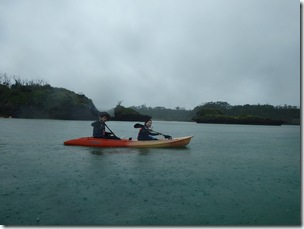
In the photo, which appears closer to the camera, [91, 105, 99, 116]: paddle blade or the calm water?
the calm water

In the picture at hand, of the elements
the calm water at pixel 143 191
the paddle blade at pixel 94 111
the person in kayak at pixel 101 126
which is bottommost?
the calm water at pixel 143 191

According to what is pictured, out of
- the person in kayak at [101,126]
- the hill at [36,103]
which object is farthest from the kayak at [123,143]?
the hill at [36,103]

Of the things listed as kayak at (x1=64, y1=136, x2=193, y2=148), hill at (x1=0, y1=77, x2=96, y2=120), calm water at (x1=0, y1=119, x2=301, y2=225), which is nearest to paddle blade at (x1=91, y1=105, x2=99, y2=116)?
kayak at (x1=64, y1=136, x2=193, y2=148)

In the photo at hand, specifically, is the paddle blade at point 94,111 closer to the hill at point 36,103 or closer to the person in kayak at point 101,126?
the person in kayak at point 101,126

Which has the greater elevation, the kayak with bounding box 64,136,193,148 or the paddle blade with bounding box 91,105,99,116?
the paddle blade with bounding box 91,105,99,116

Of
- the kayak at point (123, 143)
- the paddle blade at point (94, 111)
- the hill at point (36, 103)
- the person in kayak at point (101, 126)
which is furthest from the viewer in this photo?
the hill at point (36, 103)

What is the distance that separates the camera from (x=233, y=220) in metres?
7.04

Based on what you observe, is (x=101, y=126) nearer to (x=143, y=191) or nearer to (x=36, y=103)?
(x=143, y=191)

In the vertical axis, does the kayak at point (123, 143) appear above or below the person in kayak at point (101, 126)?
below

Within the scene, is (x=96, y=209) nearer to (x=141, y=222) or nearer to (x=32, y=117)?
(x=141, y=222)

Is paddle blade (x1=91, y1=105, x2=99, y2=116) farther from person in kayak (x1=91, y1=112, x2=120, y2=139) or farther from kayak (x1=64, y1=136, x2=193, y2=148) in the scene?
kayak (x1=64, y1=136, x2=193, y2=148)

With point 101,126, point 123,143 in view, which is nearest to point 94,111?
point 101,126

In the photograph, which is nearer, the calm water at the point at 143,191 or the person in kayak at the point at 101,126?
the calm water at the point at 143,191

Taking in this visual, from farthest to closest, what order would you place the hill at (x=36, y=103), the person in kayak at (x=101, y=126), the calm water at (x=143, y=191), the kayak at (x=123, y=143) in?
the hill at (x=36, y=103) → the kayak at (x=123, y=143) → the person in kayak at (x=101, y=126) → the calm water at (x=143, y=191)
